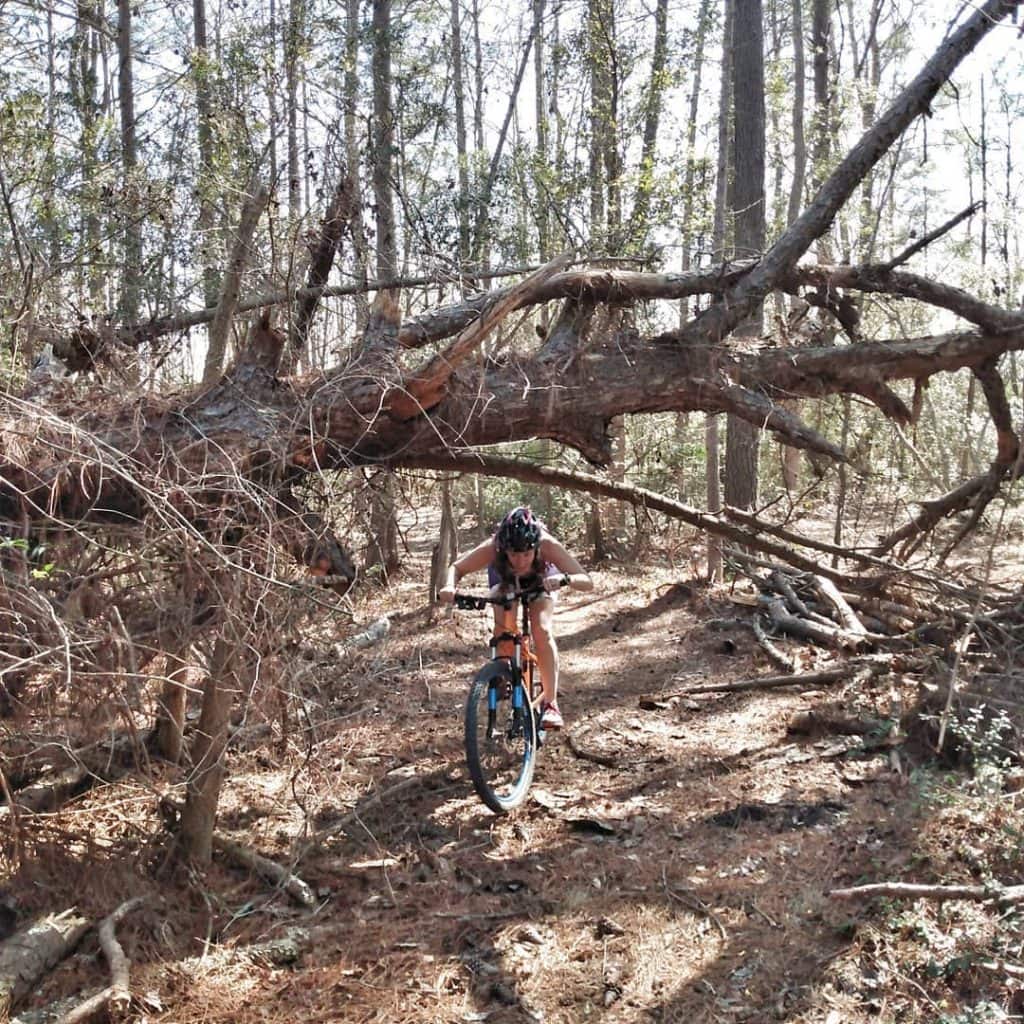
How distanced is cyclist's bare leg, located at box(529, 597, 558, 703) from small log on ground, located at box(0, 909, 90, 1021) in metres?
2.89

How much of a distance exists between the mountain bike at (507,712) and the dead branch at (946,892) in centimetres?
229

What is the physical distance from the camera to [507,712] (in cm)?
598

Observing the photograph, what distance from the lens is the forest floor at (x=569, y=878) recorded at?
3.89 meters

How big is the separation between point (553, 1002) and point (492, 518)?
1260 centimetres

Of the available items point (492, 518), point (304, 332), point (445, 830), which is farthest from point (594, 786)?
point (492, 518)

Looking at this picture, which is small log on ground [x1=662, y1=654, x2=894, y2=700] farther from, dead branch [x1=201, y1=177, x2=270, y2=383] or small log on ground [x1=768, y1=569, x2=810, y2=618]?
dead branch [x1=201, y1=177, x2=270, y2=383]

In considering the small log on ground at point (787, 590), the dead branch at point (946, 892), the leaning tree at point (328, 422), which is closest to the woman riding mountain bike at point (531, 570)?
the leaning tree at point (328, 422)

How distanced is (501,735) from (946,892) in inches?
111

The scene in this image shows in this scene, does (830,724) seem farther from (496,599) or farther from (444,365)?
(444,365)

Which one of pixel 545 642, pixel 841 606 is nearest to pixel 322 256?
pixel 545 642

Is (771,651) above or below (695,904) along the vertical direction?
above

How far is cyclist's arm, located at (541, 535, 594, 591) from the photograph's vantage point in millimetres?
5719

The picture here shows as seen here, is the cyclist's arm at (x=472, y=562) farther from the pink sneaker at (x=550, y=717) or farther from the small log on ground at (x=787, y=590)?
the small log on ground at (x=787, y=590)

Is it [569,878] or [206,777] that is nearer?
[206,777]
